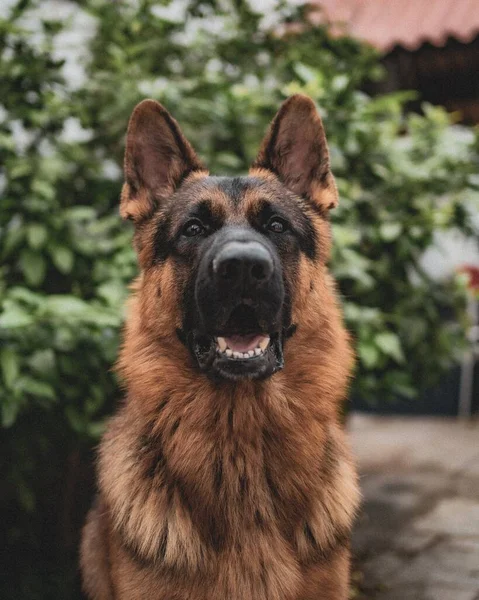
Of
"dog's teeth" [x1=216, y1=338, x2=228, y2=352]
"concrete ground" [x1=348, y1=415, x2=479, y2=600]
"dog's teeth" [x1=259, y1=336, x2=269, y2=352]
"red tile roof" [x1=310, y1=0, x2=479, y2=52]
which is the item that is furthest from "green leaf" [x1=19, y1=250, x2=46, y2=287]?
"red tile roof" [x1=310, y1=0, x2=479, y2=52]

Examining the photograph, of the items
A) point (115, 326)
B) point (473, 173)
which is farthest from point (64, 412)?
point (473, 173)

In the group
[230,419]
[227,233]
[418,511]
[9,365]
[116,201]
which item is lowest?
[418,511]

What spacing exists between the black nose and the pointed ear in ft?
2.43

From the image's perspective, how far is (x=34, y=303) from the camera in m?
3.13

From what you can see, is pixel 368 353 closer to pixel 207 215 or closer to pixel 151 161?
pixel 207 215

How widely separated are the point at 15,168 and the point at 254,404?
70.1 inches

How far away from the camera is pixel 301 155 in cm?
298

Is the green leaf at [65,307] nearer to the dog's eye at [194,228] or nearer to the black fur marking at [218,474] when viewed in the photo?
the dog's eye at [194,228]

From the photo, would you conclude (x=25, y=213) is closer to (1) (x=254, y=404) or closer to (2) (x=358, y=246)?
(1) (x=254, y=404)

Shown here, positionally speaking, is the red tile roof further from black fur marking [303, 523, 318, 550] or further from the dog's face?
black fur marking [303, 523, 318, 550]

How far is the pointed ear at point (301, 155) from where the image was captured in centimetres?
286

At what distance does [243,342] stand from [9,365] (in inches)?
42.4

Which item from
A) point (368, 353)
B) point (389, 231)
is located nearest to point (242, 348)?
point (368, 353)

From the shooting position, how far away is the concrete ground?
12.1 ft
